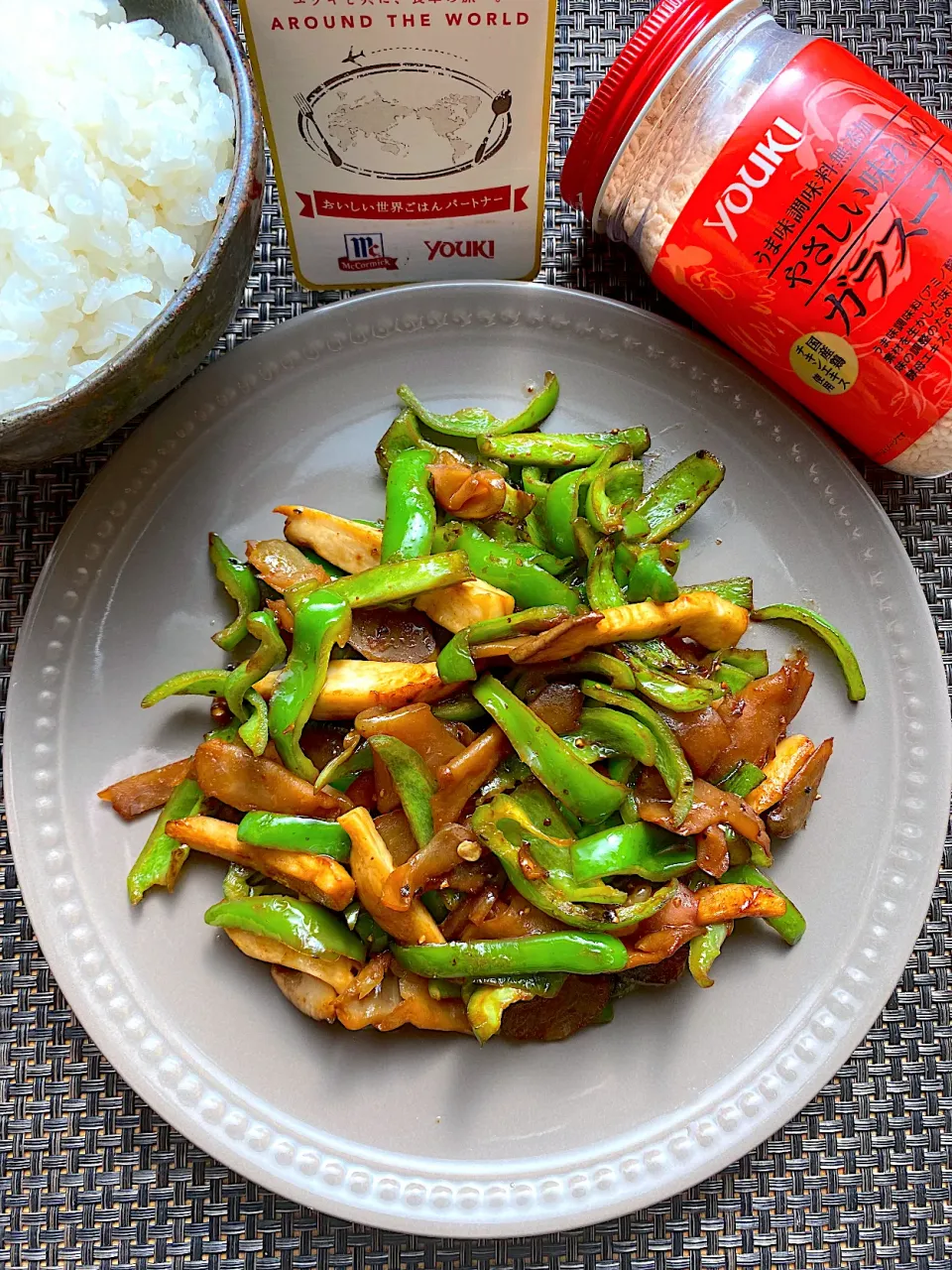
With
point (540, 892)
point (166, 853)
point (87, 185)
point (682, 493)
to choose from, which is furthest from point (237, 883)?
point (87, 185)

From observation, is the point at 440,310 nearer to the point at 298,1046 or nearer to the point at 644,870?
the point at 644,870

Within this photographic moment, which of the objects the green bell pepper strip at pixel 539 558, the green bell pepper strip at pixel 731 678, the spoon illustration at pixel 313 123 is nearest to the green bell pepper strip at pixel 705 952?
the green bell pepper strip at pixel 731 678

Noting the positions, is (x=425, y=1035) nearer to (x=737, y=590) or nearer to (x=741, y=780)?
(x=741, y=780)

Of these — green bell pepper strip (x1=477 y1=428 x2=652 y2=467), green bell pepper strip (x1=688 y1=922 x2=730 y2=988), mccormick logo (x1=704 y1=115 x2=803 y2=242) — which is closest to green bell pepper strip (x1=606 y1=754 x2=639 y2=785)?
green bell pepper strip (x1=688 y1=922 x2=730 y2=988)

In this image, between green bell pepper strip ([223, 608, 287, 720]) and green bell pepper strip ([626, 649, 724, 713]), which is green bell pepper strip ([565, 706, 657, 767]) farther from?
green bell pepper strip ([223, 608, 287, 720])

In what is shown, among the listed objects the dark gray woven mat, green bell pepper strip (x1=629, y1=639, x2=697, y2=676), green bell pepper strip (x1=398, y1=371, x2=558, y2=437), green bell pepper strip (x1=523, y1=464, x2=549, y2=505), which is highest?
green bell pepper strip (x1=398, y1=371, x2=558, y2=437)

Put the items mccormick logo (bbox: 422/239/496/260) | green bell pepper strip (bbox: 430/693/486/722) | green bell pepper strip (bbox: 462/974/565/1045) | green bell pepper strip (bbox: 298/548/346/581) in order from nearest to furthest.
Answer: green bell pepper strip (bbox: 462/974/565/1045), green bell pepper strip (bbox: 430/693/486/722), green bell pepper strip (bbox: 298/548/346/581), mccormick logo (bbox: 422/239/496/260)

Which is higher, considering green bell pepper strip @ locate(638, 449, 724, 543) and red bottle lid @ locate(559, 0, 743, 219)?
red bottle lid @ locate(559, 0, 743, 219)
